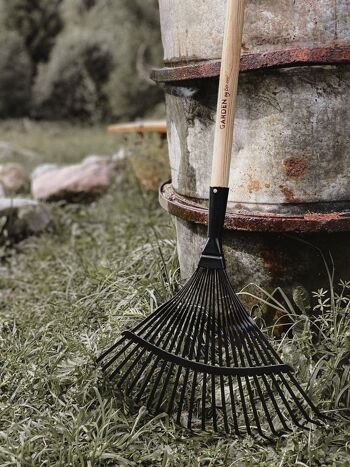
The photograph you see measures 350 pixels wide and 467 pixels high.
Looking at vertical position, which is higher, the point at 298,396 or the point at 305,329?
the point at 305,329

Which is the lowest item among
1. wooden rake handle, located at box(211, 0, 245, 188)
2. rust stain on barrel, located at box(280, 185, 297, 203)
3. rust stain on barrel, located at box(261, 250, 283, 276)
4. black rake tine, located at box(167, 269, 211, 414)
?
black rake tine, located at box(167, 269, 211, 414)

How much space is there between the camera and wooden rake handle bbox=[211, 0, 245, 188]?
1.99 m

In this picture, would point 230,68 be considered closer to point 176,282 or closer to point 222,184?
point 222,184

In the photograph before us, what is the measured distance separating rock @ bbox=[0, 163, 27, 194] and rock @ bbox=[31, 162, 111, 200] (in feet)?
0.95

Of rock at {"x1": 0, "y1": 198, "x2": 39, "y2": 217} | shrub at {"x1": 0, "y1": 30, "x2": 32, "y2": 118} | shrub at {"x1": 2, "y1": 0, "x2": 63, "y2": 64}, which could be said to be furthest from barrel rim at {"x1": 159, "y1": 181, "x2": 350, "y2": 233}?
shrub at {"x1": 2, "y1": 0, "x2": 63, "y2": 64}

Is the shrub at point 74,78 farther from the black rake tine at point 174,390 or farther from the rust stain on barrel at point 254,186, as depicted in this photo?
the black rake tine at point 174,390

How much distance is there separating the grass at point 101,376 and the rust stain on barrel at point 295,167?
1.38 ft

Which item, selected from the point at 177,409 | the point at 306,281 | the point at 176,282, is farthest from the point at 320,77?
the point at 177,409

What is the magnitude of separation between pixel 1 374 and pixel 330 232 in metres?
1.26

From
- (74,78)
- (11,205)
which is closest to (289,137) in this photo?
(11,205)

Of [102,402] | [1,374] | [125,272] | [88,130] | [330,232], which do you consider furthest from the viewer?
[88,130]

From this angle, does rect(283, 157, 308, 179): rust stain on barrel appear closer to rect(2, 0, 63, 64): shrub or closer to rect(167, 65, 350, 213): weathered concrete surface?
rect(167, 65, 350, 213): weathered concrete surface

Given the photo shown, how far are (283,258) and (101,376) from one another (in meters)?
0.75

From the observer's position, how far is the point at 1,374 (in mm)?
2291
